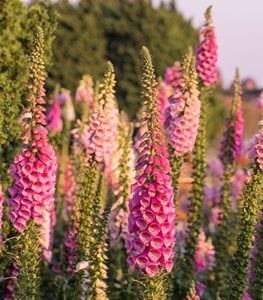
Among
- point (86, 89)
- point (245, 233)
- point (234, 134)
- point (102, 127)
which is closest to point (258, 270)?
point (245, 233)

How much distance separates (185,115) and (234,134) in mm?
2112

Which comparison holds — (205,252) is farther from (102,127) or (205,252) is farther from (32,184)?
(32,184)

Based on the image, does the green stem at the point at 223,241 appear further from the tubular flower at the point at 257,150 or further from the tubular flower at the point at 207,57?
the tubular flower at the point at 257,150

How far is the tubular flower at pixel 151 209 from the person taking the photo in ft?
15.8

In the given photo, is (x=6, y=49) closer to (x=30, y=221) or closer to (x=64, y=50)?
(x=30, y=221)

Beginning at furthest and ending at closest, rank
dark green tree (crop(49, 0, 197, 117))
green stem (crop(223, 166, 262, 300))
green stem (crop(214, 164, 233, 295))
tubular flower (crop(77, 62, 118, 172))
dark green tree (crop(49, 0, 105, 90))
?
dark green tree (crop(49, 0, 197, 117)) → dark green tree (crop(49, 0, 105, 90)) → green stem (crop(214, 164, 233, 295)) → tubular flower (crop(77, 62, 118, 172)) → green stem (crop(223, 166, 262, 300))

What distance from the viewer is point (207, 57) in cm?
811

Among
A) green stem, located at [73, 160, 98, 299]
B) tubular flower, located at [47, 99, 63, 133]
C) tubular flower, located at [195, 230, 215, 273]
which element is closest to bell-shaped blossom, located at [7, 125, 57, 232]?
green stem, located at [73, 160, 98, 299]

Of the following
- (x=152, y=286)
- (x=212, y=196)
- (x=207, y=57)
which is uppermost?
(x=207, y=57)

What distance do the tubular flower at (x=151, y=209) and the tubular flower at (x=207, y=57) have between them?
3229 mm

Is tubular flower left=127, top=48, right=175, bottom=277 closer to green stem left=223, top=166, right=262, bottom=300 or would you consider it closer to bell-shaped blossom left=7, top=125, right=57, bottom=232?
bell-shaped blossom left=7, top=125, right=57, bottom=232

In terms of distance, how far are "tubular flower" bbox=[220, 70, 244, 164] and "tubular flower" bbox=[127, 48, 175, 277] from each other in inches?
158

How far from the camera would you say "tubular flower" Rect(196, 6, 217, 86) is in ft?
26.7

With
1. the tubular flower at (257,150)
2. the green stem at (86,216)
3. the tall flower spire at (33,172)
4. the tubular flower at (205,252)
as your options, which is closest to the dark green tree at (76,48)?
the tubular flower at (205,252)
